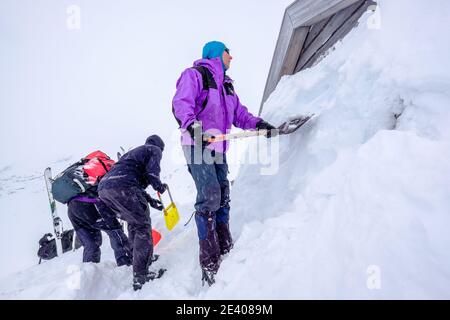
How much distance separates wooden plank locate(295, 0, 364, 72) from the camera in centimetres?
343

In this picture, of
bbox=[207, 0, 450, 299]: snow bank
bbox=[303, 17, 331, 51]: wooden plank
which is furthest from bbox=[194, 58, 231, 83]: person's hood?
bbox=[303, 17, 331, 51]: wooden plank

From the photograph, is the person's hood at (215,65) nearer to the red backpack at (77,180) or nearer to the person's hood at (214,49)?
the person's hood at (214,49)

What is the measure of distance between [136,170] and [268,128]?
5.59ft

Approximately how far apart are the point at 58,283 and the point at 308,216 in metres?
2.55

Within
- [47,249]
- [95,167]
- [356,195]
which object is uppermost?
[356,195]

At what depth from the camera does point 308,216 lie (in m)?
2.23

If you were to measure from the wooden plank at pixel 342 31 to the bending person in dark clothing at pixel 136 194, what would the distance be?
2.68m

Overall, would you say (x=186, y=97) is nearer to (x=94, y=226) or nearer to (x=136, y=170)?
(x=136, y=170)

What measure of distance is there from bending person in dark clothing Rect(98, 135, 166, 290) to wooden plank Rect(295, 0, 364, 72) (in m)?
2.73

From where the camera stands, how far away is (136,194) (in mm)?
3334

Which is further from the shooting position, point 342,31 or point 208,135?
point 342,31

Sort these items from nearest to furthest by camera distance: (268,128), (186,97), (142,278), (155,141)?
(186,97) → (142,278) → (268,128) → (155,141)

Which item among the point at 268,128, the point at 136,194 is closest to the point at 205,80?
the point at 268,128
